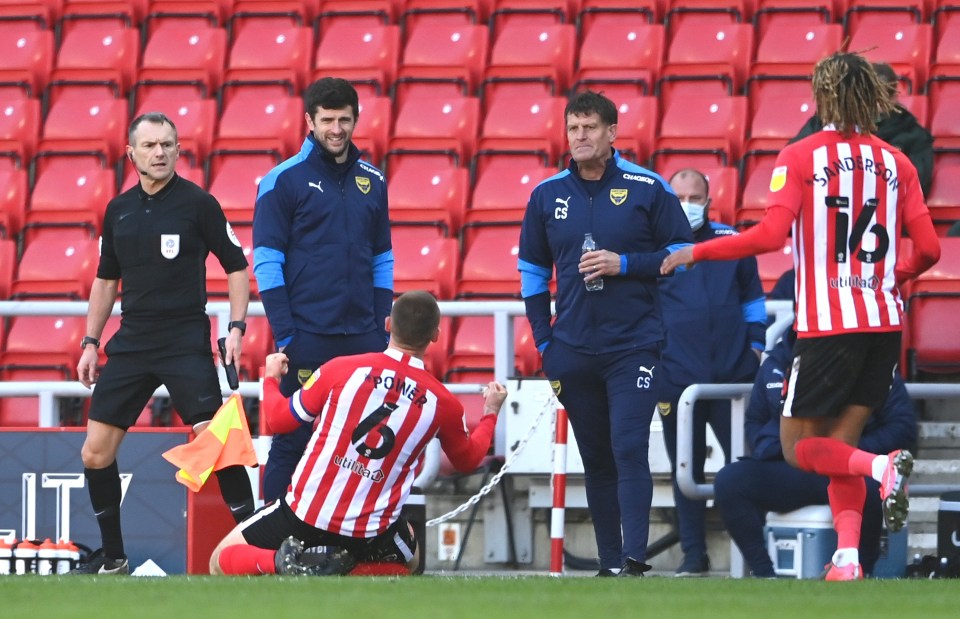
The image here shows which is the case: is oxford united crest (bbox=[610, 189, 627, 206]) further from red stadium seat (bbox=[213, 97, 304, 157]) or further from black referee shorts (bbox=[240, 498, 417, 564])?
red stadium seat (bbox=[213, 97, 304, 157])

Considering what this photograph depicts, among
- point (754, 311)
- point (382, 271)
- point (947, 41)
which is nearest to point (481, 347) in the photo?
point (754, 311)

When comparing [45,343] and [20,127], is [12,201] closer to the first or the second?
[20,127]

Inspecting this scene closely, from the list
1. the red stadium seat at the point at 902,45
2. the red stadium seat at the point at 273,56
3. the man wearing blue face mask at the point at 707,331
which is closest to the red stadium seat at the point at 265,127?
the red stadium seat at the point at 273,56

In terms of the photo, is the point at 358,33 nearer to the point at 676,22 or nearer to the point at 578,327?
the point at 676,22

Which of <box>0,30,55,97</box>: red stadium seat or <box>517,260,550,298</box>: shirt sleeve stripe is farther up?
<box>0,30,55,97</box>: red stadium seat

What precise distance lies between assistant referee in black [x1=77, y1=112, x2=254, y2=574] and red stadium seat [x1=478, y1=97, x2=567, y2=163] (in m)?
4.36

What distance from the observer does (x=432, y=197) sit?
1053 centimetres

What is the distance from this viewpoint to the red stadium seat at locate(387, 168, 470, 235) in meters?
10.4

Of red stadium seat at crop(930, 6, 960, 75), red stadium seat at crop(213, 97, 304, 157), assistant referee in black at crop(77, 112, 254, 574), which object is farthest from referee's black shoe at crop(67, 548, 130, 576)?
red stadium seat at crop(930, 6, 960, 75)

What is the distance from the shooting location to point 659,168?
1041 cm

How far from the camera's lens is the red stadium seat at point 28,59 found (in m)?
12.2

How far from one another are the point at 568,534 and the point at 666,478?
0.58 meters

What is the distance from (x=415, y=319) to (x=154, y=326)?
1394mm

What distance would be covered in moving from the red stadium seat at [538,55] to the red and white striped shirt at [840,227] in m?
5.77
